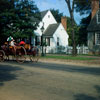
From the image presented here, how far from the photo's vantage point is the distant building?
2994 cm

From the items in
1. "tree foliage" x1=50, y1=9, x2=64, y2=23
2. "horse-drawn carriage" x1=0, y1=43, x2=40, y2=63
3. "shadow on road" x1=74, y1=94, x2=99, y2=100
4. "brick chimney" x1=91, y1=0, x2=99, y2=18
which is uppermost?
"tree foliage" x1=50, y1=9, x2=64, y2=23

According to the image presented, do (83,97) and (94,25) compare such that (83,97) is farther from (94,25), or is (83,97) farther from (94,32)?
(94,25)

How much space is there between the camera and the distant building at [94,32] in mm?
29938

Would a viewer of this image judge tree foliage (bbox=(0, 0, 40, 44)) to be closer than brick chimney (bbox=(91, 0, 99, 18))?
Yes

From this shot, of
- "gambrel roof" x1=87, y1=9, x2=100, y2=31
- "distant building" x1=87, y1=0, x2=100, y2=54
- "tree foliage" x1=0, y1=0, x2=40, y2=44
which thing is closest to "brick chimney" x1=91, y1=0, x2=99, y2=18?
"distant building" x1=87, y1=0, x2=100, y2=54

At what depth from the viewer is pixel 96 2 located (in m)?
31.7

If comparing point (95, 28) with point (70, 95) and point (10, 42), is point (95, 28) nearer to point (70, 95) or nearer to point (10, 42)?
point (10, 42)

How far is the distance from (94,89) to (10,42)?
11710mm

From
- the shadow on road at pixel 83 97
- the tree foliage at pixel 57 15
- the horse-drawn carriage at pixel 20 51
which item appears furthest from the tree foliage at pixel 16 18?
the tree foliage at pixel 57 15

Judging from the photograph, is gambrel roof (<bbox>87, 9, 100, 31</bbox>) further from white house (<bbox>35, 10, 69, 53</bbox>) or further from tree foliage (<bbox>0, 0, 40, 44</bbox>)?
tree foliage (<bbox>0, 0, 40, 44</bbox>)

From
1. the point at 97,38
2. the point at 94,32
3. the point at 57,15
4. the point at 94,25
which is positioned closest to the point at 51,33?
the point at 94,25

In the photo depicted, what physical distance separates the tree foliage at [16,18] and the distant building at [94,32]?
31.0 ft

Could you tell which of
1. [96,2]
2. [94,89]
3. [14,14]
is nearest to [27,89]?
[94,89]

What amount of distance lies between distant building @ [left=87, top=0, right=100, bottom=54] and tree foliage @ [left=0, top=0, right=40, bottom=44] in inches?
371
